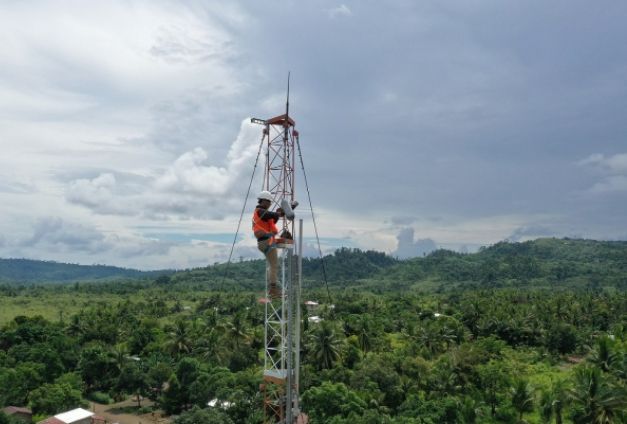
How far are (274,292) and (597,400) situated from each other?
69.7 feet

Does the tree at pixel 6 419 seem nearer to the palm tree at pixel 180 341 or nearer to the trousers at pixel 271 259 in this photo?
the palm tree at pixel 180 341

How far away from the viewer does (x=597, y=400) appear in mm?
28859

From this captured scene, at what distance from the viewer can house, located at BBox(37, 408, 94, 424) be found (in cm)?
3725

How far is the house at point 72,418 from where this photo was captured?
1467 inches

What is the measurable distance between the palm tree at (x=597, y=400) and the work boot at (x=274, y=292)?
799 inches

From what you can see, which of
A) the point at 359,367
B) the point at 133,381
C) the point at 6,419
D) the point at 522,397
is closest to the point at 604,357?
the point at 522,397

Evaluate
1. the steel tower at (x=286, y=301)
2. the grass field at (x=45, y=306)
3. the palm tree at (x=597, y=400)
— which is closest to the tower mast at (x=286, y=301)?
the steel tower at (x=286, y=301)

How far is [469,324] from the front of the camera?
73000 mm

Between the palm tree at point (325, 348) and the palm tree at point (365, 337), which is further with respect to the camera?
the palm tree at point (365, 337)

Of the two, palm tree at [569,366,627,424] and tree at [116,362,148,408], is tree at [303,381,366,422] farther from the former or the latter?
tree at [116,362,148,408]

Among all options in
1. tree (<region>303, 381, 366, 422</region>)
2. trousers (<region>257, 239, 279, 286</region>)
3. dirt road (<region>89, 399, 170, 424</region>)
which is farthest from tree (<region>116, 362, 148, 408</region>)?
trousers (<region>257, 239, 279, 286</region>)

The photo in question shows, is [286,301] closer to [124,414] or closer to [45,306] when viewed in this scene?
[124,414]

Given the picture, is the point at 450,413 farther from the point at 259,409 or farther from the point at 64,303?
the point at 64,303

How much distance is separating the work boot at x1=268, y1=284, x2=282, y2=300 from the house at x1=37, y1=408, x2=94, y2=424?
2428cm
